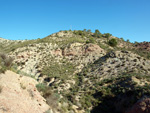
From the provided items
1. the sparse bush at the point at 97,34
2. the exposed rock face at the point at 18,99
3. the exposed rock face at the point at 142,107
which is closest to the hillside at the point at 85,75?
the exposed rock face at the point at 142,107

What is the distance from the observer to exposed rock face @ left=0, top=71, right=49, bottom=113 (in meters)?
6.38

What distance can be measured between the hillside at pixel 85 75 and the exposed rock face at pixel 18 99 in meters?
1.48

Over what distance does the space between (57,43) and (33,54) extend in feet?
36.4

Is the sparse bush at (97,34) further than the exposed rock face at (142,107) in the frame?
Yes

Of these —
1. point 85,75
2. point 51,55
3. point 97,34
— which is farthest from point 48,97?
point 97,34

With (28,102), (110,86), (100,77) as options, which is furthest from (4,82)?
(100,77)

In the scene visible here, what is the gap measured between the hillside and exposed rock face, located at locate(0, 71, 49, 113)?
1.48 m

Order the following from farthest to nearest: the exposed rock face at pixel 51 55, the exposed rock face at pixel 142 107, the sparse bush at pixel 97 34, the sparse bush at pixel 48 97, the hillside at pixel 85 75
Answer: the sparse bush at pixel 97 34
the exposed rock face at pixel 51 55
the hillside at pixel 85 75
the exposed rock face at pixel 142 107
the sparse bush at pixel 48 97

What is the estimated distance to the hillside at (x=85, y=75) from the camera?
15672mm

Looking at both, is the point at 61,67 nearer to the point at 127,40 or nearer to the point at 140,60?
the point at 140,60

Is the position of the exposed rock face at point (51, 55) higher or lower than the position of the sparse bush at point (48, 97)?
higher

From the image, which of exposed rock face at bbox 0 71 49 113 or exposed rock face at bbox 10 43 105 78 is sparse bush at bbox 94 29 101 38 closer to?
exposed rock face at bbox 10 43 105 78

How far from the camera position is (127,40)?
220 feet

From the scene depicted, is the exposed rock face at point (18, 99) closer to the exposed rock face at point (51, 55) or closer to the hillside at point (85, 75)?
the hillside at point (85, 75)
